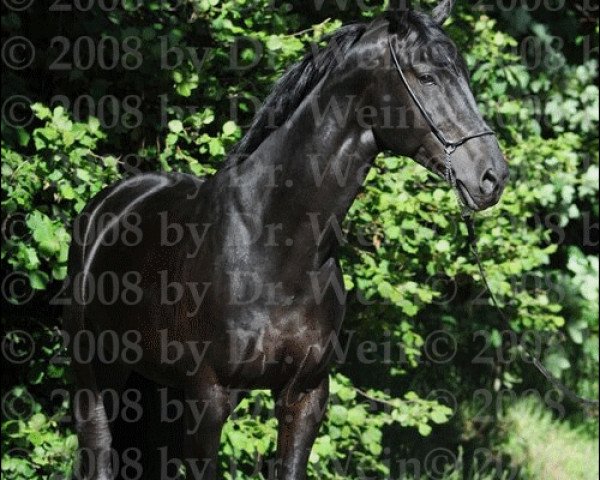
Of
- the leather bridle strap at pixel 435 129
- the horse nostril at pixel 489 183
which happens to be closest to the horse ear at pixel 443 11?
the leather bridle strap at pixel 435 129

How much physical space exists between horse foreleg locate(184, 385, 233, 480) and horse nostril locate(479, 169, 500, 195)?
1.01 metres

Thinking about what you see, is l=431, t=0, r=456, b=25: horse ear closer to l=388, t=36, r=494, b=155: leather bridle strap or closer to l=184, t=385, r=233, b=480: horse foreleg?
l=388, t=36, r=494, b=155: leather bridle strap

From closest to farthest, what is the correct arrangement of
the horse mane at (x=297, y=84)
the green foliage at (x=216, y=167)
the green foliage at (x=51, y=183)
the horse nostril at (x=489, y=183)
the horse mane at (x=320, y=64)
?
1. the horse nostril at (x=489, y=183)
2. the horse mane at (x=320, y=64)
3. the horse mane at (x=297, y=84)
4. the green foliage at (x=51, y=183)
5. the green foliage at (x=216, y=167)

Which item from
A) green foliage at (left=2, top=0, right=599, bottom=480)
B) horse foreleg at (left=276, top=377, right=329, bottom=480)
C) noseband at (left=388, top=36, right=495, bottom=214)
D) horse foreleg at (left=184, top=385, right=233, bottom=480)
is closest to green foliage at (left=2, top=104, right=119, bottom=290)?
green foliage at (left=2, top=0, right=599, bottom=480)

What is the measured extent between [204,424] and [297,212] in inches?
27.7

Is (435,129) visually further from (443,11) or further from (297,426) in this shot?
(297,426)

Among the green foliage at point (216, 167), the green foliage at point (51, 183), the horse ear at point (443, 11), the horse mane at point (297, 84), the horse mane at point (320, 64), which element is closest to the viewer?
the horse mane at point (320, 64)

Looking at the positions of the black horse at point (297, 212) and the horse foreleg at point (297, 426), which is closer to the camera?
the black horse at point (297, 212)

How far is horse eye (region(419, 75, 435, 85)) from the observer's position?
11.1 feet

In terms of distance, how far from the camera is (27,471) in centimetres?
549

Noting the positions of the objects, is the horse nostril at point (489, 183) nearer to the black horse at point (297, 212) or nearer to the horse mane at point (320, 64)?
the black horse at point (297, 212)

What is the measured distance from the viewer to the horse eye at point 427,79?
133 inches

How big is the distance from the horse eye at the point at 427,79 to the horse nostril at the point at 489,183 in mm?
304

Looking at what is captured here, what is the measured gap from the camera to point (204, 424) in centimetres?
363
